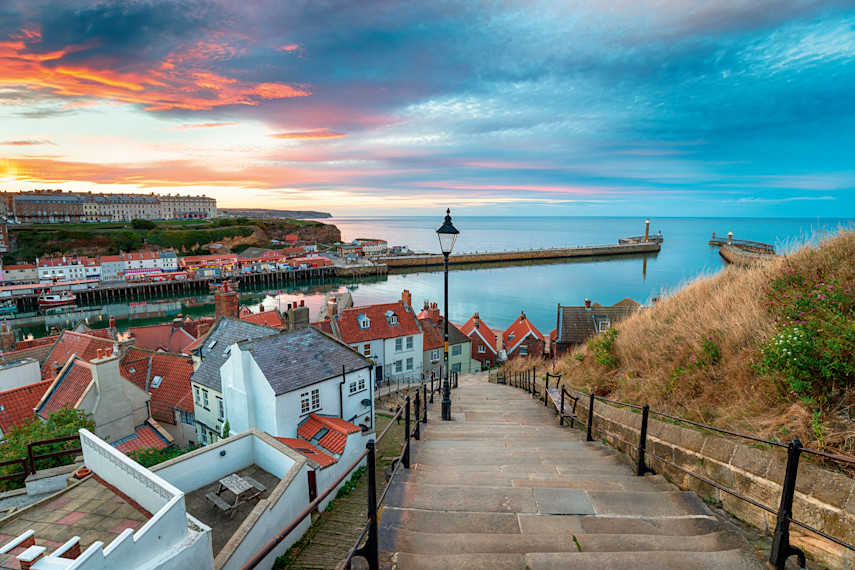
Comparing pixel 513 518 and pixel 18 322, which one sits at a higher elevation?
pixel 513 518

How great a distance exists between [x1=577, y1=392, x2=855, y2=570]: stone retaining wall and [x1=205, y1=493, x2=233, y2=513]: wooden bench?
9.53m

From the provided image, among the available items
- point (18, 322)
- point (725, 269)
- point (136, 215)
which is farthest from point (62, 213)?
point (725, 269)

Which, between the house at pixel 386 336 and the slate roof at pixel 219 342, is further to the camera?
the house at pixel 386 336

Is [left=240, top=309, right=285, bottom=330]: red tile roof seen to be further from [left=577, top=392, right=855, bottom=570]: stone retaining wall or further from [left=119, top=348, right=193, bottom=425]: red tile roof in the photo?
[left=577, top=392, right=855, bottom=570]: stone retaining wall

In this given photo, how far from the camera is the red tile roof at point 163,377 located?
68.2 ft

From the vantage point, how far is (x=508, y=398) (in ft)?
49.6

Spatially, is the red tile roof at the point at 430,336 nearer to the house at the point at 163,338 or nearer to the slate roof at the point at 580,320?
the slate roof at the point at 580,320

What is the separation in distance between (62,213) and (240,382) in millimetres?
194573

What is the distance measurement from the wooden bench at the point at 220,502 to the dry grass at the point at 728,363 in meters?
9.62

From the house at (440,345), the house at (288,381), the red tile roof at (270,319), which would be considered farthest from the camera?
the house at (440,345)

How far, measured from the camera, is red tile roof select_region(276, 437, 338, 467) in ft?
46.1

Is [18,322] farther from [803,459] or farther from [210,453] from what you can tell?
[803,459]

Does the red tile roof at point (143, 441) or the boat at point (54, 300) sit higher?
the red tile roof at point (143, 441)

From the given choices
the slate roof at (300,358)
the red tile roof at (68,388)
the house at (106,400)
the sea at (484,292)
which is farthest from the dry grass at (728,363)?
the sea at (484,292)
